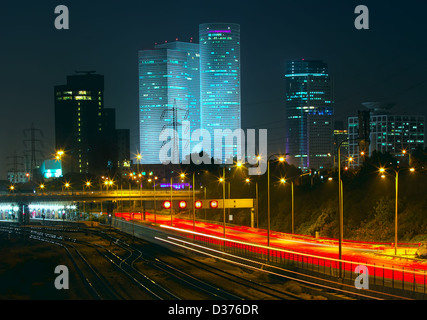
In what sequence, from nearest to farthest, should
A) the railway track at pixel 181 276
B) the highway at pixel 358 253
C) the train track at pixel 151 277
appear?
the railway track at pixel 181 276 < the train track at pixel 151 277 < the highway at pixel 358 253

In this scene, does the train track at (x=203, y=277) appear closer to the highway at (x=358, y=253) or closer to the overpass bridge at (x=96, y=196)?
the highway at (x=358, y=253)

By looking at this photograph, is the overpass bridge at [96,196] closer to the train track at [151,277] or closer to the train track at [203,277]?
the train track at [151,277]

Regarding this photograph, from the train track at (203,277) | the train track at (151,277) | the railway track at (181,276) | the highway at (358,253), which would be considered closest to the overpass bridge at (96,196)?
the highway at (358,253)

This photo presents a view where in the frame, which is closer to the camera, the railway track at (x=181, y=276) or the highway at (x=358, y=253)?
the railway track at (x=181, y=276)

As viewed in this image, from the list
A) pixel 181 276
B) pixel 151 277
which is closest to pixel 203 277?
pixel 181 276

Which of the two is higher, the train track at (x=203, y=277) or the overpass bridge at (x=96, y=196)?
the overpass bridge at (x=96, y=196)

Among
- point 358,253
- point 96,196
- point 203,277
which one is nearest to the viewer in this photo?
point 203,277

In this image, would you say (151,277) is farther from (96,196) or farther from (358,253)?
(96,196)

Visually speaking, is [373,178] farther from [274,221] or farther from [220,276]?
[220,276]

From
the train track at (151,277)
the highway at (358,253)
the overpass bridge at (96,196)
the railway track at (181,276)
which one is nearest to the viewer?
the railway track at (181,276)

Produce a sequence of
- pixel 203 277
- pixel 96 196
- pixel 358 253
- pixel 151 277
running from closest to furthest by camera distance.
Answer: pixel 203 277, pixel 151 277, pixel 358 253, pixel 96 196

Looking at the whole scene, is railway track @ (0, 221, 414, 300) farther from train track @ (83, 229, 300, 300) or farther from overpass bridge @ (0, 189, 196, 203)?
overpass bridge @ (0, 189, 196, 203)

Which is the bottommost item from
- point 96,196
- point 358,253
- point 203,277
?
point 358,253
